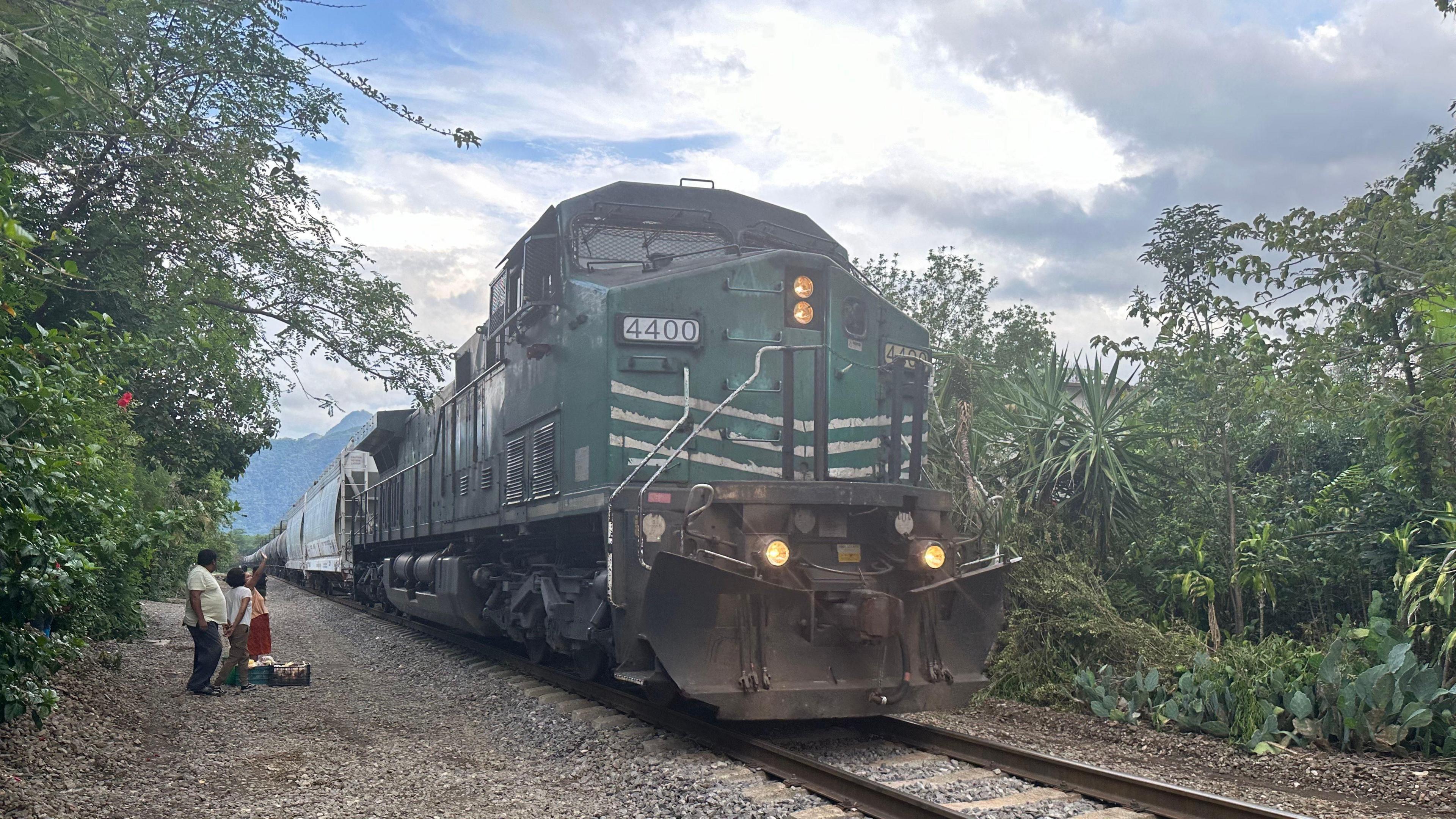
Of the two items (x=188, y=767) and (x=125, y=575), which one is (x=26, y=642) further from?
(x=125, y=575)

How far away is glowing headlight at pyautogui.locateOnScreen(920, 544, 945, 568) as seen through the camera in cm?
591

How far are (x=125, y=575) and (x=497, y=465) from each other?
5.36 meters

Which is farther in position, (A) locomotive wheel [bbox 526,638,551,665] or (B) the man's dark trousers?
(A) locomotive wheel [bbox 526,638,551,665]

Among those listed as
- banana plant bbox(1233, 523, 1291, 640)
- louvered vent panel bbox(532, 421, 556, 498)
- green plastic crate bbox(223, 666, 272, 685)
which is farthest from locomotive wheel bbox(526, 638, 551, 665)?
banana plant bbox(1233, 523, 1291, 640)

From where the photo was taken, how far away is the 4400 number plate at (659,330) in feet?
21.2

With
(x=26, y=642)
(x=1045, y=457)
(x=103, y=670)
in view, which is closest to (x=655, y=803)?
(x=26, y=642)

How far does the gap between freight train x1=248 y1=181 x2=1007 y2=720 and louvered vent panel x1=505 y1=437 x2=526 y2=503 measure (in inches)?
1.2

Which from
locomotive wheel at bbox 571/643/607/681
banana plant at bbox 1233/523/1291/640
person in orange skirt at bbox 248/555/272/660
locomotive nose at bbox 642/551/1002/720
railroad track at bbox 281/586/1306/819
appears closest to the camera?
railroad track at bbox 281/586/1306/819

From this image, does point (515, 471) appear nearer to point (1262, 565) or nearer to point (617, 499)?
point (617, 499)

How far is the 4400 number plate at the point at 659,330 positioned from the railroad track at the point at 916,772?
7.67 ft

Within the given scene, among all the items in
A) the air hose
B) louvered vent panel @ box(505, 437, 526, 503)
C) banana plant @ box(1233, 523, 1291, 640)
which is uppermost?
louvered vent panel @ box(505, 437, 526, 503)

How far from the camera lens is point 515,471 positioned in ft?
27.2

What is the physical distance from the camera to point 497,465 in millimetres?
8844

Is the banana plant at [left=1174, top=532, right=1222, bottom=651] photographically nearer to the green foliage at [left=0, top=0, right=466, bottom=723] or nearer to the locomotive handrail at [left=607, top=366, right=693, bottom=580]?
the locomotive handrail at [left=607, top=366, right=693, bottom=580]
